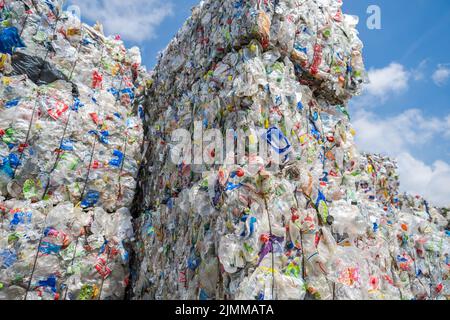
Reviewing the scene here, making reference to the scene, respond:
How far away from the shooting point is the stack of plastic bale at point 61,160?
2613 mm

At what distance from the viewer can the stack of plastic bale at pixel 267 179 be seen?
1717 millimetres

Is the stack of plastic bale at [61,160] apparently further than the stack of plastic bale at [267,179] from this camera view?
Yes

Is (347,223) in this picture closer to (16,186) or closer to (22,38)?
(16,186)

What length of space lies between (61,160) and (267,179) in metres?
2.04

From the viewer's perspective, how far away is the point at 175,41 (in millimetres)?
3584

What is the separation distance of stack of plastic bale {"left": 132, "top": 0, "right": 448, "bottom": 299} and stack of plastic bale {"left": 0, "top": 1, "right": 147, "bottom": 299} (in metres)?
0.34

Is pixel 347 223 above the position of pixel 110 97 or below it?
below

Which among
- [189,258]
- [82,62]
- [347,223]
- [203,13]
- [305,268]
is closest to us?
[305,268]

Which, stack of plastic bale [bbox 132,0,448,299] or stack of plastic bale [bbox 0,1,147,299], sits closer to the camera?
stack of plastic bale [bbox 132,0,448,299]

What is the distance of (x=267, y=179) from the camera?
181 centimetres

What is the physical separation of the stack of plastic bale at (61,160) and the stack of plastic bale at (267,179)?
336 mm

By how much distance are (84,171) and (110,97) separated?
976 mm

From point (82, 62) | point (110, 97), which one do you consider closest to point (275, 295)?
point (110, 97)

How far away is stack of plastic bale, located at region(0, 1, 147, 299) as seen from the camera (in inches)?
103
